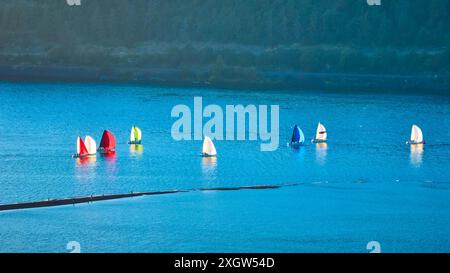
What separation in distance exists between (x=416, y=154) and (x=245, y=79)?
77987 mm

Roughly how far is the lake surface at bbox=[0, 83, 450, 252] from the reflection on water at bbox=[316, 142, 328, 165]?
11cm

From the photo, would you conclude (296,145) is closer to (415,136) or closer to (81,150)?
(415,136)

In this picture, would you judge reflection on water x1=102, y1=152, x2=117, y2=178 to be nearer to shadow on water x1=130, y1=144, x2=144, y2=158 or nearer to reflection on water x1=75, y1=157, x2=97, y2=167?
reflection on water x1=75, y1=157, x2=97, y2=167

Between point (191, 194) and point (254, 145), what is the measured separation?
64.7 feet

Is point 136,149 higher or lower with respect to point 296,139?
lower

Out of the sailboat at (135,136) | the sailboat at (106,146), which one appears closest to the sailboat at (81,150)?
the sailboat at (106,146)

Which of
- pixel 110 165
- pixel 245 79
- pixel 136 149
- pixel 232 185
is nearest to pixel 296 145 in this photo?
pixel 136 149

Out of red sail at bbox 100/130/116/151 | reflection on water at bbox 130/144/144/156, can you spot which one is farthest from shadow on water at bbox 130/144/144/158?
red sail at bbox 100/130/116/151

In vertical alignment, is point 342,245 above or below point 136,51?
below

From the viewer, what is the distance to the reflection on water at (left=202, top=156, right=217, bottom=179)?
50500 millimetres

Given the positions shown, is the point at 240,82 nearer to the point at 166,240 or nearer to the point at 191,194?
the point at 191,194

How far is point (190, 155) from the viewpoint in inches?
2295

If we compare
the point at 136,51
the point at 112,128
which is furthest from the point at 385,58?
the point at 112,128

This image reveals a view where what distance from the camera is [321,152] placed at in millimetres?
61844
